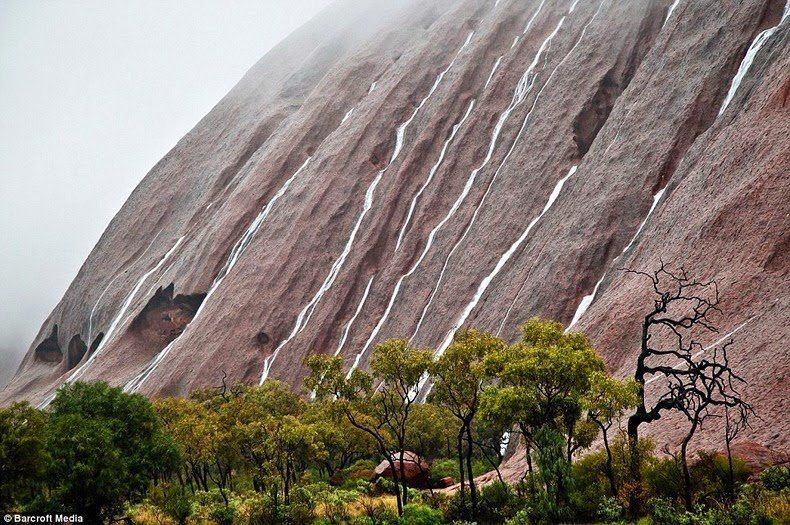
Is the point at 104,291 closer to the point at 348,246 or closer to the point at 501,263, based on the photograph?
the point at 348,246

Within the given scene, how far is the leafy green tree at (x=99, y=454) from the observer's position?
21.8m

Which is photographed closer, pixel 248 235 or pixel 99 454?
pixel 99 454

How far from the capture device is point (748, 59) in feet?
140

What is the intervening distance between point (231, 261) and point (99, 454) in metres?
46.5

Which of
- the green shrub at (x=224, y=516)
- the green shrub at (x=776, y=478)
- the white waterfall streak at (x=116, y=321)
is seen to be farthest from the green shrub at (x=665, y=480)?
the white waterfall streak at (x=116, y=321)

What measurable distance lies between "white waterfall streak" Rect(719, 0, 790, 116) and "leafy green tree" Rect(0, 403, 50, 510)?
136 ft

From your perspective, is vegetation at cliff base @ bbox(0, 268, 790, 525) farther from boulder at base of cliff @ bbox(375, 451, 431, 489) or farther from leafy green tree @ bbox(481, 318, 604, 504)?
boulder at base of cliff @ bbox(375, 451, 431, 489)

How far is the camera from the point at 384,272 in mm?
57625

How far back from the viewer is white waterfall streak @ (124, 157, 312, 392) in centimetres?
6219

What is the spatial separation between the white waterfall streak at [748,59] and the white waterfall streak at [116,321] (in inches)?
2415

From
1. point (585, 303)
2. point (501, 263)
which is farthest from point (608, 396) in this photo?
point (501, 263)

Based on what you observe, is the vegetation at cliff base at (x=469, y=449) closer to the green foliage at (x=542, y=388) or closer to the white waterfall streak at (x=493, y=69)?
the green foliage at (x=542, y=388)

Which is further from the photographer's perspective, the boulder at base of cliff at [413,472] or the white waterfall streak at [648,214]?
the white waterfall streak at [648,214]

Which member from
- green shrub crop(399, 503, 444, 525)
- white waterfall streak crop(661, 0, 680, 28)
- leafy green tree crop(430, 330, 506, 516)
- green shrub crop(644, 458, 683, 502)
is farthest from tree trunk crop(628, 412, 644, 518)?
white waterfall streak crop(661, 0, 680, 28)
